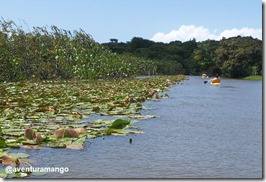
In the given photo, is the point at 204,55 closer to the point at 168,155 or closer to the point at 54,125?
the point at 54,125

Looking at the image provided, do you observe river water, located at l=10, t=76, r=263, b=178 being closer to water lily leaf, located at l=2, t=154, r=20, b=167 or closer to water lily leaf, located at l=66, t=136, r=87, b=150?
water lily leaf, located at l=66, t=136, r=87, b=150

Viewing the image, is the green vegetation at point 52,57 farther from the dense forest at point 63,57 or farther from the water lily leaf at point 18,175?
the water lily leaf at point 18,175

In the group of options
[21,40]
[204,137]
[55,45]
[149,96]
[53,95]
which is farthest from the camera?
[55,45]

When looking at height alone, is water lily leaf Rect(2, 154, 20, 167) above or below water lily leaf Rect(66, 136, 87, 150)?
above

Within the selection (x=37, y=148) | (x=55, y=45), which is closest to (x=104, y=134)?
(x=37, y=148)

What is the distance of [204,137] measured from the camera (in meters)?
4.82

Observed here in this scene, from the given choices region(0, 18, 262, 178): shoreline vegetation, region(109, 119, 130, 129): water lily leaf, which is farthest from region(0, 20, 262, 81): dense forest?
region(109, 119, 130, 129): water lily leaf

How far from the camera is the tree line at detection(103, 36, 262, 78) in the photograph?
37531 millimetres

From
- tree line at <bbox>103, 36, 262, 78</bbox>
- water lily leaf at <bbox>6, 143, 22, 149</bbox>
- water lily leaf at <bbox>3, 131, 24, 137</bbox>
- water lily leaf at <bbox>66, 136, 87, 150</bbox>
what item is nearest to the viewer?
water lily leaf at <bbox>6, 143, 22, 149</bbox>

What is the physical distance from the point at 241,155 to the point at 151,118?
2.28 meters

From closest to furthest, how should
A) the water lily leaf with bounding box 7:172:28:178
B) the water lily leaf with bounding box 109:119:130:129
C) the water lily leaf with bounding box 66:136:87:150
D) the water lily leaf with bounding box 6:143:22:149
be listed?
the water lily leaf with bounding box 7:172:28:178, the water lily leaf with bounding box 6:143:22:149, the water lily leaf with bounding box 66:136:87:150, the water lily leaf with bounding box 109:119:130:129

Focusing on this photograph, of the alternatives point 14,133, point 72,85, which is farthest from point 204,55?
point 14,133

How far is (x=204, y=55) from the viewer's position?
48.1 m

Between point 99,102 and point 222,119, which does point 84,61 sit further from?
point 222,119
